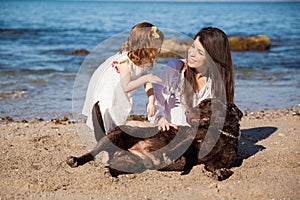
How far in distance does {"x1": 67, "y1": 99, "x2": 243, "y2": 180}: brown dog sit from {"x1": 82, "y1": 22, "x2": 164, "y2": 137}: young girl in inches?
11.7

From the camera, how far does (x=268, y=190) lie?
12.0ft

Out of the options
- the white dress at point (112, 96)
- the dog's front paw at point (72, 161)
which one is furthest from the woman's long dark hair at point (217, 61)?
the dog's front paw at point (72, 161)

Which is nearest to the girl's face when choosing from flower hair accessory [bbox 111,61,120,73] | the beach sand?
flower hair accessory [bbox 111,61,120,73]

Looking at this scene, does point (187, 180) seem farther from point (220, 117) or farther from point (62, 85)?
point (62, 85)

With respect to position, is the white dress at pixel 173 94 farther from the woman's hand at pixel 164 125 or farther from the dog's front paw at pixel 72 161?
the dog's front paw at pixel 72 161

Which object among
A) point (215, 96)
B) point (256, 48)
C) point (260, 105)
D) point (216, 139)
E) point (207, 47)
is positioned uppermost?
point (207, 47)

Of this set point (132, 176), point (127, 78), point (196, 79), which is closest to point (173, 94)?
point (196, 79)

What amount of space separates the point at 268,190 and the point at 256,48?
16.4 m

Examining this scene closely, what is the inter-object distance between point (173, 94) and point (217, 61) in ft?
2.02

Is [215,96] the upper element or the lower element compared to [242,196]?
upper

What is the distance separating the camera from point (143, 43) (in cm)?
448

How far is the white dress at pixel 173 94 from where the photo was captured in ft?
14.9

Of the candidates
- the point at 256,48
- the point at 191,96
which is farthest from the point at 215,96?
the point at 256,48

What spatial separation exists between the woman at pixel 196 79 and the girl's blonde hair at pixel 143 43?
280mm
